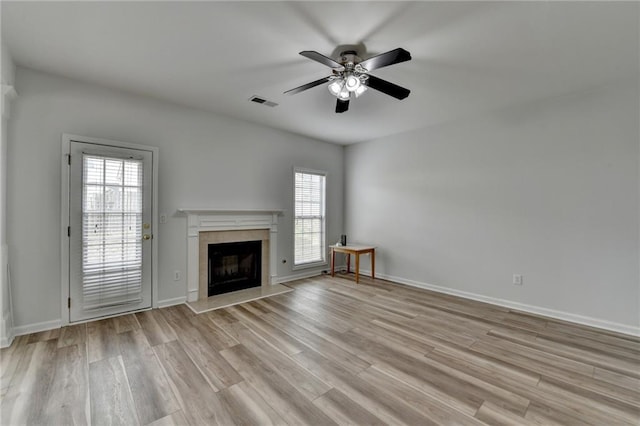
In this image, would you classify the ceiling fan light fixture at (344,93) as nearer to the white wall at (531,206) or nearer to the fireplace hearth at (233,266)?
the white wall at (531,206)

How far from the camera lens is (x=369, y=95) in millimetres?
3561

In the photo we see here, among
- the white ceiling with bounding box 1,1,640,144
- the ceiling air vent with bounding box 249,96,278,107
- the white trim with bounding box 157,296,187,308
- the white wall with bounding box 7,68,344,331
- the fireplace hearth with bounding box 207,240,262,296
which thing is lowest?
the white trim with bounding box 157,296,187,308

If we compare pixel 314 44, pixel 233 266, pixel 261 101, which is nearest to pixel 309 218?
pixel 233 266

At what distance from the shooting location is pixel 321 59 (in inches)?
89.0

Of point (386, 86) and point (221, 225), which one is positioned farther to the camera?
point (221, 225)

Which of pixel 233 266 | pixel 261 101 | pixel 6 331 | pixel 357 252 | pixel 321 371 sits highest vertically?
pixel 261 101

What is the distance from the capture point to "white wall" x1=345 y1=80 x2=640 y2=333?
3170 millimetres

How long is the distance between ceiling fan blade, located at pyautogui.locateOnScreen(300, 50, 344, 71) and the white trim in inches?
139

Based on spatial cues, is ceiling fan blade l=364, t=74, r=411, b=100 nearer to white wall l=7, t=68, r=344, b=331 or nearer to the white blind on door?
white wall l=7, t=68, r=344, b=331

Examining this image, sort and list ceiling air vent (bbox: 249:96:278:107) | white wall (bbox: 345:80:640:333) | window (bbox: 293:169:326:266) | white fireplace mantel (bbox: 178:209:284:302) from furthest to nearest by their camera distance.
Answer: window (bbox: 293:169:326:266) < white fireplace mantel (bbox: 178:209:284:302) < ceiling air vent (bbox: 249:96:278:107) < white wall (bbox: 345:80:640:333)

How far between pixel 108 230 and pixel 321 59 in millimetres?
3147

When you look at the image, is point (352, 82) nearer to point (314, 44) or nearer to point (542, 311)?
point (314, 44)

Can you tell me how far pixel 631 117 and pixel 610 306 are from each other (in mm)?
2149

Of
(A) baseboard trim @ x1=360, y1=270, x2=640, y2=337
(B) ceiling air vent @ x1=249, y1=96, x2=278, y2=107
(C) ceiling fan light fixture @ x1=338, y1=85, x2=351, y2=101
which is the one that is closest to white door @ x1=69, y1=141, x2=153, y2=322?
(B) ceiling air vent @ x1=249, y1=96, x2=278, y2=107
